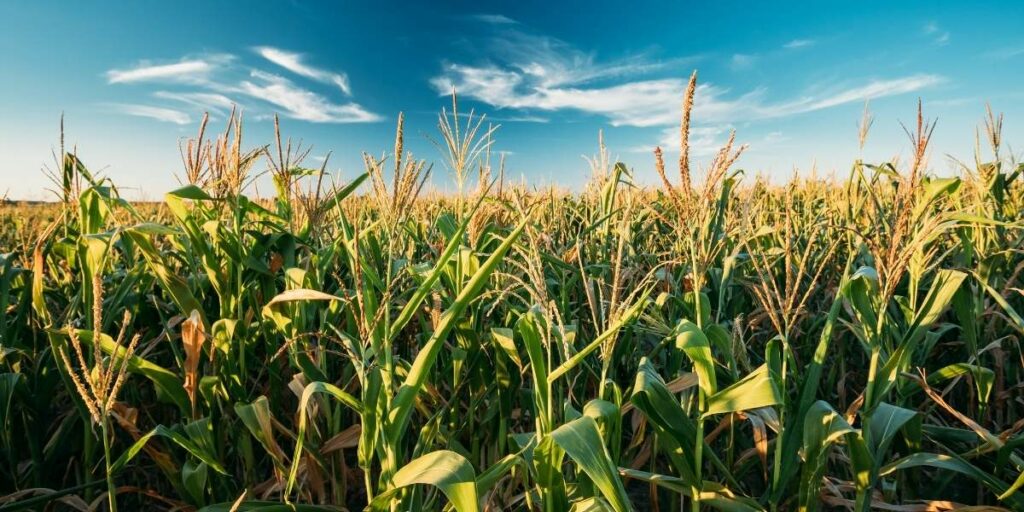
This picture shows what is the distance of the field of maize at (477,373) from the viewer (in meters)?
1.22

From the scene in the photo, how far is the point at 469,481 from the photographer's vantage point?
1059 millimetres

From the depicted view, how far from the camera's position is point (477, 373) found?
1.85 meters

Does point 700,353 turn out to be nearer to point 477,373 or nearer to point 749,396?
point 749,396

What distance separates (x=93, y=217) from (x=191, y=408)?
28.6 inches

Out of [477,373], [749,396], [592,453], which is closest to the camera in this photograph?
[592,453]

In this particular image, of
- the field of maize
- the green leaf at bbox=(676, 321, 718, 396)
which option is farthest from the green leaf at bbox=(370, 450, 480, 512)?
the green leaf at bbox=(676, 321, 718, 396)

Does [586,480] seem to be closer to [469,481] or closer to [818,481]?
[469,481]

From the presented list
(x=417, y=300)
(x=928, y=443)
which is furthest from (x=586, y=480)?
(x=928, y=443)

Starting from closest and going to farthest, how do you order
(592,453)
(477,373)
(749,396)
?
1. (592,453)
2. (749,396)
3. (477,373)

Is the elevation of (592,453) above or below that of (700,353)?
below

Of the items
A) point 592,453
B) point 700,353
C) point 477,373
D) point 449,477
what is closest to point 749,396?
point 700,353

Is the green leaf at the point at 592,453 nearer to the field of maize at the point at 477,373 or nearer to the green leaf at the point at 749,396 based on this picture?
the field of maize at the point at 477,373

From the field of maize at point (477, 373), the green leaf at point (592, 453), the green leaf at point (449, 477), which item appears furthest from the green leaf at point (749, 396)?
the green leaf at point (449, 477)

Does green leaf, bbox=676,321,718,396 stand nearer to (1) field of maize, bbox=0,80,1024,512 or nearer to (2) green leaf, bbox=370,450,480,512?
(1) field of maize, bbox=0,80,1024,512
